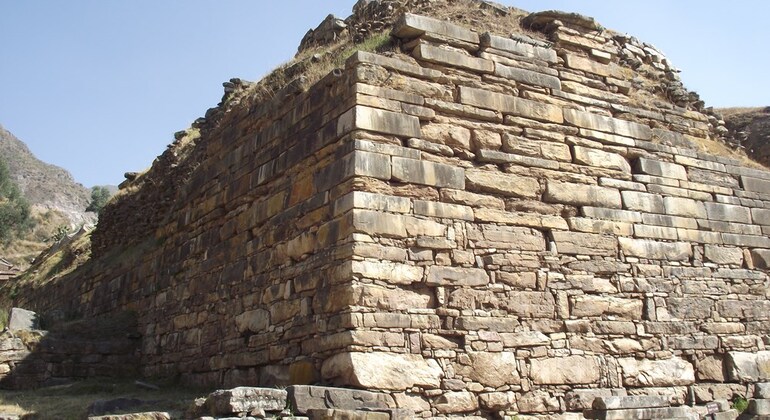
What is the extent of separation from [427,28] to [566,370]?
166 inches

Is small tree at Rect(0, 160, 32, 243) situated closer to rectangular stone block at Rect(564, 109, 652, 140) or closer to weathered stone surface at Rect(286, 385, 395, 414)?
rectangular stone block at Rect(564, 109, 652, 140)

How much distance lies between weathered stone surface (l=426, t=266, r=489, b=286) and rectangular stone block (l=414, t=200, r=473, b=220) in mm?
569

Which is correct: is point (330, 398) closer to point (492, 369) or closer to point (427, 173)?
point (492, 369)

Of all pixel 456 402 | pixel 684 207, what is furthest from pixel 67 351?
pixel 684 207

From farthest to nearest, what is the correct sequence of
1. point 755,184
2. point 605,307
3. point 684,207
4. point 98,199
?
point 98,199 < point 755,184 < point 684,207 < point 605,307

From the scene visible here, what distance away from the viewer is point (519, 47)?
379 inches

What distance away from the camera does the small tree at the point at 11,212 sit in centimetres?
5203

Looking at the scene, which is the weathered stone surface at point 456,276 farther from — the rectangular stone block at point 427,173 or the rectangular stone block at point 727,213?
the rectangular stone block at point 727,213

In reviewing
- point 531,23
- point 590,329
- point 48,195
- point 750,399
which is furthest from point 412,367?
point 48,195

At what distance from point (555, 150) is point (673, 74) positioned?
380cm

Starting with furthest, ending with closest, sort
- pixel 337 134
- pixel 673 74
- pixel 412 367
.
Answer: pixel 673 74 < pixel 337 134 < pixel 412 367

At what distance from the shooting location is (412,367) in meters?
7.43

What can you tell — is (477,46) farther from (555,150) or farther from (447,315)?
(447,315)

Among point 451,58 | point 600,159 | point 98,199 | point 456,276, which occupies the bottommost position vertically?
point 456,276
